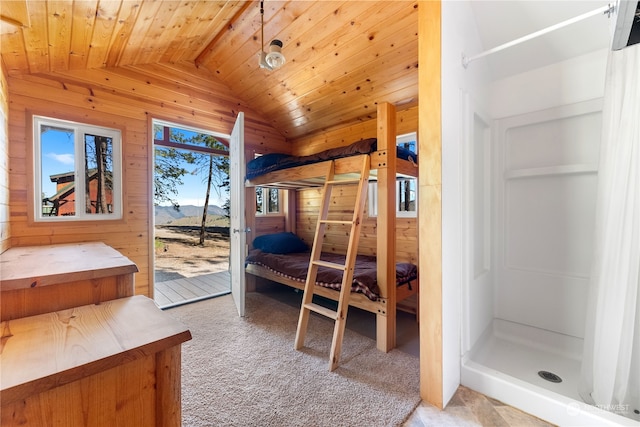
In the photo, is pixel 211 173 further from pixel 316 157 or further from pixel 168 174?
pixel 316 157

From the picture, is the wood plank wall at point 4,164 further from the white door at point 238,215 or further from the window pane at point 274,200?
the window pane at point 274,200

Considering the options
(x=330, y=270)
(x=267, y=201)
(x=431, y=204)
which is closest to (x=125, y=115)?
(x=267, y=201)

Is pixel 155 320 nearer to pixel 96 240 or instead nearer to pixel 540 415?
pixel 540 415

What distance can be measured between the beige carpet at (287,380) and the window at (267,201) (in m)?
2.03

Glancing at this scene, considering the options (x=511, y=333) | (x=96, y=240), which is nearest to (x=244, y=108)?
(x=96, y=240)

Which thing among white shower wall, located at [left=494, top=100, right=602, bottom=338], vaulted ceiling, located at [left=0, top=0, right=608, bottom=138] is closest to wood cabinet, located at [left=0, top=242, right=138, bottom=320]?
vaulted ceiling, located at [left=0, top=0, right=608, bottom=138]

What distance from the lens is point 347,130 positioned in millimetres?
3699

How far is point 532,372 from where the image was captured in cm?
188

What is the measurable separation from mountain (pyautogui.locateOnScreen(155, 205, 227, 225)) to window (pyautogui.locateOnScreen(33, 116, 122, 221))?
1938 millimetres

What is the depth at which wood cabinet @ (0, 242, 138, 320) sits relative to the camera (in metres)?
1.13

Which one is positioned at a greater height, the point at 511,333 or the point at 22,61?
the point at 22,61

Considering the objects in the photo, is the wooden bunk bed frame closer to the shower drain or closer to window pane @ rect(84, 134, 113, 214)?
the shower drain

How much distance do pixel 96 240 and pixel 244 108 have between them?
2.50 meters

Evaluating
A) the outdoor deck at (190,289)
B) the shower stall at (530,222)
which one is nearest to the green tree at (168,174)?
the outdoor deck at (190,289)
